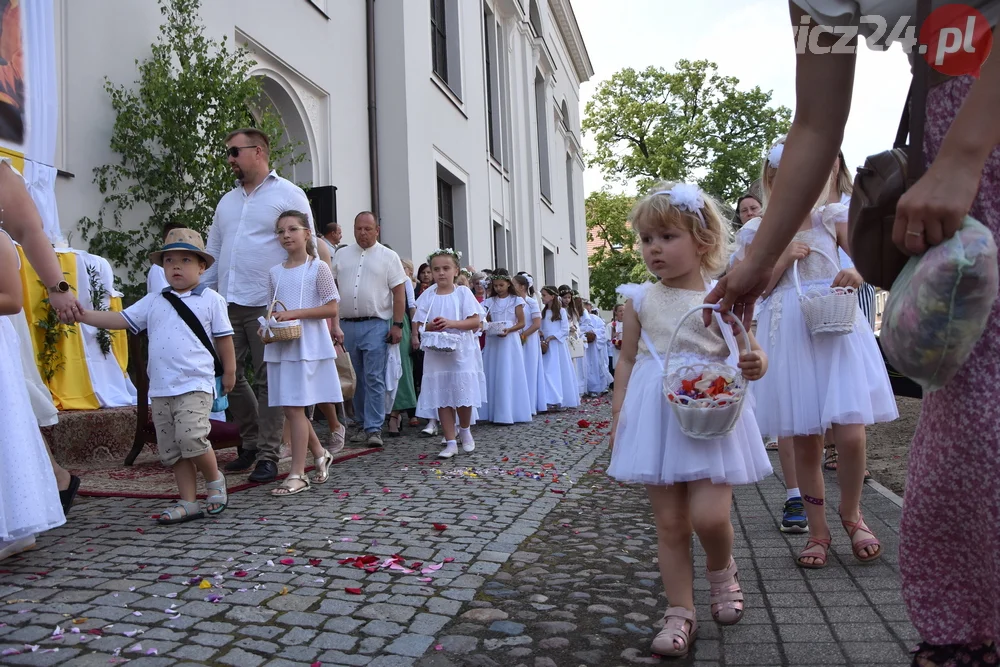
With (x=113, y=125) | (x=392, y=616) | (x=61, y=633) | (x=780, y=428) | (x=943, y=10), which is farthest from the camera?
(x=113, y=125)

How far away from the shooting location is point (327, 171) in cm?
A: 1256

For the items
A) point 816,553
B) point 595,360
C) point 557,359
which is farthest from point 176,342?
point 595,360

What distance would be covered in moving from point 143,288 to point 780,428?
6.52m

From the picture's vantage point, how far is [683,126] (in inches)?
1809

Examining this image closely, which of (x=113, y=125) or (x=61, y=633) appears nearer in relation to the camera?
(x=61, y=633)

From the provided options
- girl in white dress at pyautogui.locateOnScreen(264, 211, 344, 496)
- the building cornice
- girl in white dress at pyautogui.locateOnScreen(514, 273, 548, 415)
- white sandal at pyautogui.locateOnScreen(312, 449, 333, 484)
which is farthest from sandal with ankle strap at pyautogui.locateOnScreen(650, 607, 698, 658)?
the building cornice

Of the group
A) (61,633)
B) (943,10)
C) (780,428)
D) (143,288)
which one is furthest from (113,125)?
(943,10)

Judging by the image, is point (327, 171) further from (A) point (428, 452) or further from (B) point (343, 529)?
(B) point (343, 529)

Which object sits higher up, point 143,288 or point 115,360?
point 143,288

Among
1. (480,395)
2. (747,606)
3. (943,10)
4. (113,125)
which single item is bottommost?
(747,606)

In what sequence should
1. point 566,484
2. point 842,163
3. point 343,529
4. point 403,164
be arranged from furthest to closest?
point 403,164 < point 566,484 < point 343,529 < point 842,163

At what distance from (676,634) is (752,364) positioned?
35.2 inches

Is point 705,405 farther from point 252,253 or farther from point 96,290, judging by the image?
point 96,290

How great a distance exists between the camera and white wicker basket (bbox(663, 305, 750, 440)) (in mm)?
2682
